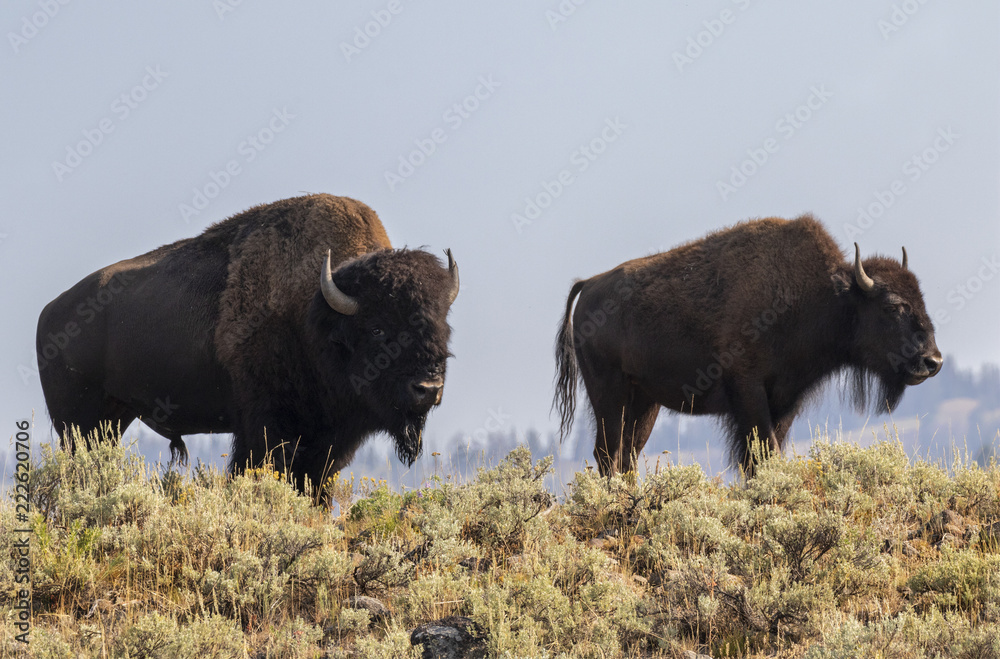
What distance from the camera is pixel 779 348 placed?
874cm

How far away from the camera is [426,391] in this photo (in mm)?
6465

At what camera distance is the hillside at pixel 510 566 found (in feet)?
14.2

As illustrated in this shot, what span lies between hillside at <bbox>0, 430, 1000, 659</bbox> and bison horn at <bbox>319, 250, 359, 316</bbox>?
1.30m

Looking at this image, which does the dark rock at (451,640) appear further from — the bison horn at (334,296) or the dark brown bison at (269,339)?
the bison horn at (334,296)

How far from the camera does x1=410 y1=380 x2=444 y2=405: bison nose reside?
646 centimetres

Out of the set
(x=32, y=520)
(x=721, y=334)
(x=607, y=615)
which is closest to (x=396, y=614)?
(x=607, y=615)

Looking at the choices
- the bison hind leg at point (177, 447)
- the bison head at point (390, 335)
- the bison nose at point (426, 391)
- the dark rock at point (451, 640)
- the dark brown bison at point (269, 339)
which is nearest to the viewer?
the dark rock at point (451, 640)

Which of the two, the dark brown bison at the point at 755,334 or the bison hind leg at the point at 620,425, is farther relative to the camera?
the bison hind leg at the point at 620,425

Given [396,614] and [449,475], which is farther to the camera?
[449,475]

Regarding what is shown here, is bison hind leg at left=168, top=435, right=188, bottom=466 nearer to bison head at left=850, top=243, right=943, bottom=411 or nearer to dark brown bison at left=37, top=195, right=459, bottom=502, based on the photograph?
dark brown bison at left=37, top=195, right=459, bottom=502

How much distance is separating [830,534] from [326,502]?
3.59 meters

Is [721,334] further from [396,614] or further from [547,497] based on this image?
[396,614]

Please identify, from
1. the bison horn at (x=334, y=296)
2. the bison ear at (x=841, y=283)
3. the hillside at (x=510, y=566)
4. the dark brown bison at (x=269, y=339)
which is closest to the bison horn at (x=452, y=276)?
the dark brown bison at (x=269, y=339)

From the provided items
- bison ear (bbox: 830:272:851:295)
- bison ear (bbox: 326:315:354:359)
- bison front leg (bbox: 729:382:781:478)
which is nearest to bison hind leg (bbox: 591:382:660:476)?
bison front leg (bbox: 729:382:781:478)
